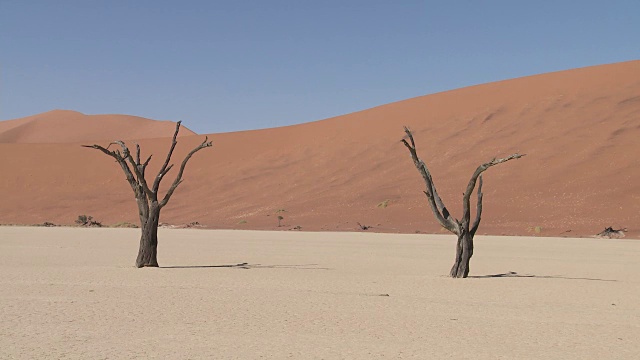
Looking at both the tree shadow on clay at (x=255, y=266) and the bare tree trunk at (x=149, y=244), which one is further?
the tree shadow on clay at (x=255, y=266)

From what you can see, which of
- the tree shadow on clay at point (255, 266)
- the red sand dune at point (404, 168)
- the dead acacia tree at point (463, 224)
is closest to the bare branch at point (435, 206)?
the dead acacia tree at point (463, 224)

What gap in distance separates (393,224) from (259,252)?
19.1 meters

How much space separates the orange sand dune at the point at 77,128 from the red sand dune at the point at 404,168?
134 ft

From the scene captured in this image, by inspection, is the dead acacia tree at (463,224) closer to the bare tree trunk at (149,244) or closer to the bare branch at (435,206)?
the bare branch at (435,206)

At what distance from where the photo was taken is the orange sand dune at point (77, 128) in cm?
12225

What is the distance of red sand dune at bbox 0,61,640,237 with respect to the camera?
40.9 m

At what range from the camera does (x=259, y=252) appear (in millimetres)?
22203

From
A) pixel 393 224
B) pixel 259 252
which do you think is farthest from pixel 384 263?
pixel 393 224

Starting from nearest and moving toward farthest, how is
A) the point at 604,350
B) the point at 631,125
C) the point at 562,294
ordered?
the point at 604,350 < the point at 562,294 < the point at 631,125

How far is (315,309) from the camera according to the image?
10.2 m

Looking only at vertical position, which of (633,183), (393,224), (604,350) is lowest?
(604,350)

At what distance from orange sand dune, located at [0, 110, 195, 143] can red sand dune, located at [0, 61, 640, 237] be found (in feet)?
134

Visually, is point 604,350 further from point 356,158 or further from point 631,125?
point 356,158

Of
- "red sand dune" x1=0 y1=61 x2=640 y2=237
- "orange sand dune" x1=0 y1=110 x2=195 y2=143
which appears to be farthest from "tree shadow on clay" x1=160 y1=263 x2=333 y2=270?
"orange sand dune" x1=0 y1=110 x2=195 y2=143
